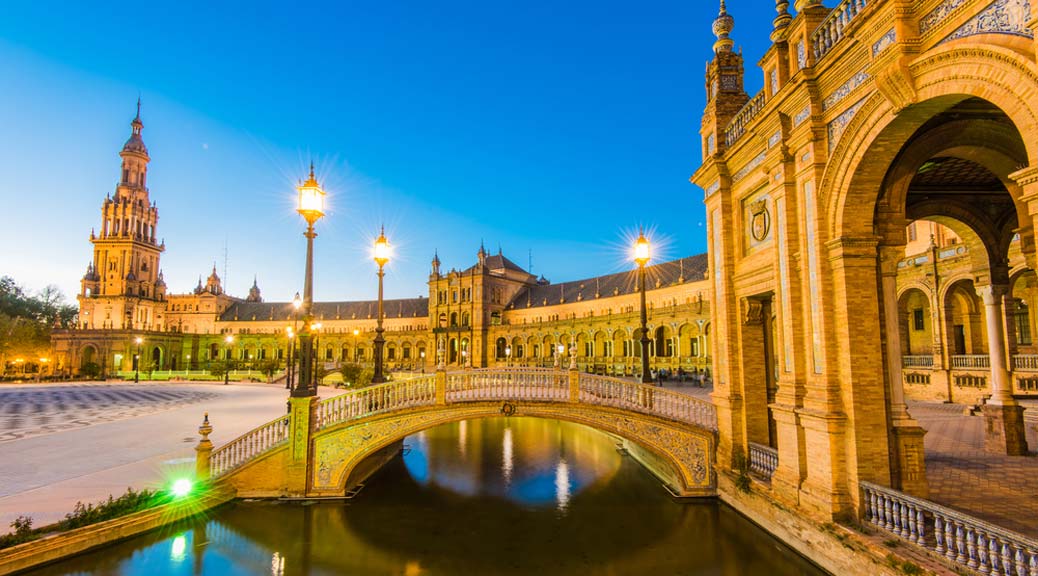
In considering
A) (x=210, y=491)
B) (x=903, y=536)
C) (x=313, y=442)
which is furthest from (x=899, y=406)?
(x=210, y=491)

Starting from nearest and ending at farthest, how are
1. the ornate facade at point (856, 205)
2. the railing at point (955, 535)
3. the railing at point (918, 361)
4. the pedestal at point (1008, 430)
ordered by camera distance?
the railing at point (955, 535) < the ornate facade at point (856, 205) < the pedestal at point (1008, 430) < the railing at point (918, 361)

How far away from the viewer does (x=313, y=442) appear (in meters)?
12.7

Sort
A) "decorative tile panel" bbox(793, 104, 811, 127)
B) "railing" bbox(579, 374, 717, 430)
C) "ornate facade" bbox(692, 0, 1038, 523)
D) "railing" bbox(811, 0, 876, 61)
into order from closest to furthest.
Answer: "ornate facade" bbox(692, 0, 1038, 523) < "railing" bbox(811, 0, 876, 61) < "decorative tile panel" bbox(793, 104, 811, 127) < "railing" bbox(579, 374, 717, 430)

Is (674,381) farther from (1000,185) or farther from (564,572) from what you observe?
(564,572)

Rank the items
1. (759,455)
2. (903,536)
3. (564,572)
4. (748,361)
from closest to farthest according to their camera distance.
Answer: (903,536) → (564,572) → (759,455) → (748,361)

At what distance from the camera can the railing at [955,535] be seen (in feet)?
17.2

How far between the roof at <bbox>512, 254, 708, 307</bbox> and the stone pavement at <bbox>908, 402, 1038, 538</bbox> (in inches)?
1481

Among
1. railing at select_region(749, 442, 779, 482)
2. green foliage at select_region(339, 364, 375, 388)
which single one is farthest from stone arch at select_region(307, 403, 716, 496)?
green foliage at select_region(339, 364, 375, 388)

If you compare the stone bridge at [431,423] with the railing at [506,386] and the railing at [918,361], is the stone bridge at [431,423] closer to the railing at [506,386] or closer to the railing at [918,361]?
the railing at [506,386]

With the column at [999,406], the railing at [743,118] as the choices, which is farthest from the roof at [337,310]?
the column at [999,406]

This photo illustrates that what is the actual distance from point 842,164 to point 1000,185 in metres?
6.07

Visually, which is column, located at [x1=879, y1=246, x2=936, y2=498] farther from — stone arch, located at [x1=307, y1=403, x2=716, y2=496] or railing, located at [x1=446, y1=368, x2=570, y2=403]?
railing, located at [x1=446, y1=368, x2=570, y2=403]

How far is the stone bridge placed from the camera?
488 inches

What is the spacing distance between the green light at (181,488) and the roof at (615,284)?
45.7 metres
